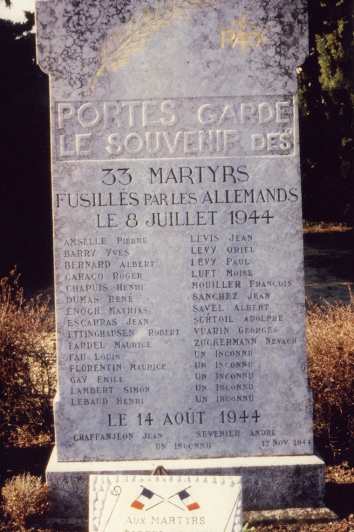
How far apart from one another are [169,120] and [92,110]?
0.49m

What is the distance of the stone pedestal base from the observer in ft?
12.5

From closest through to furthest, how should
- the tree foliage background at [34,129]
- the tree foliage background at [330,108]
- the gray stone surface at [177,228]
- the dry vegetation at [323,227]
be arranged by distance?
the gray stone surface at [177,228], the tree foliage background at [34,129], the tree foliage background at [330,108], the dry vegetation at [323,227]

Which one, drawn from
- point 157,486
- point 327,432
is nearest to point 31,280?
point 327,432

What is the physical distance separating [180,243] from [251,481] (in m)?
1.56

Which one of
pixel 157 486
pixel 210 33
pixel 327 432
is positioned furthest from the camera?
pixel 327 432

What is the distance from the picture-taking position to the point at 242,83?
3.79m

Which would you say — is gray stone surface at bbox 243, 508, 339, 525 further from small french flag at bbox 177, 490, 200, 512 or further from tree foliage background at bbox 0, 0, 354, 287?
tree foliage background at bbox 0, 0, 354, 287

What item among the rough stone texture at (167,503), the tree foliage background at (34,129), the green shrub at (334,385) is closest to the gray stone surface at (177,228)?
the rough stone texture at (167,503)

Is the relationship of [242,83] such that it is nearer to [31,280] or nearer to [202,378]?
[202,378]

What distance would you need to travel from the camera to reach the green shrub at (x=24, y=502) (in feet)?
12.0

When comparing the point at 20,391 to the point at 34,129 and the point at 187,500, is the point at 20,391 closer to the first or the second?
the point at 187,500

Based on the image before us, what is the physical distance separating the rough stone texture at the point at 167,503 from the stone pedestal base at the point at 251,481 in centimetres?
71

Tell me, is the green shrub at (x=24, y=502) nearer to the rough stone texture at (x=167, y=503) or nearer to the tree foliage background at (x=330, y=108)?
the rough stone texture at (x=167, y=503)

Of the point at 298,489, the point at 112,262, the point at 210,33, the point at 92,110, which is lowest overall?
the point at 298,489
